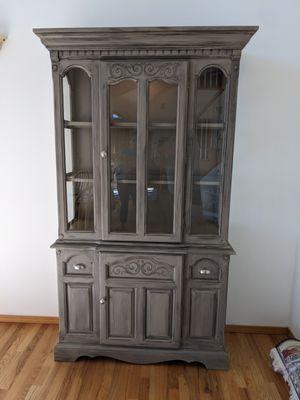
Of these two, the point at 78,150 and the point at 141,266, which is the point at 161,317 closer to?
the point at 141,266

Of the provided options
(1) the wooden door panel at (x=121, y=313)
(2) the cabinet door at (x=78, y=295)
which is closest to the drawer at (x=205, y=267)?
(1) the wooden door panel at (x=121, y=313)

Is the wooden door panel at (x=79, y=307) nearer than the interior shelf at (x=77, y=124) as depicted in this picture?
No


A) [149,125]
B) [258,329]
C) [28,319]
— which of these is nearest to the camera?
[149,125]

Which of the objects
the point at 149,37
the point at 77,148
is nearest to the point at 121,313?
the point at 77,148

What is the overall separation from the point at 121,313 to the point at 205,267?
61 cm

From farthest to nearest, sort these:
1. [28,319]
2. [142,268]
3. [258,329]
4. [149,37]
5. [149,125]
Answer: [28,319] < [258,329] < [142,268] < [149,125] < [149,37]

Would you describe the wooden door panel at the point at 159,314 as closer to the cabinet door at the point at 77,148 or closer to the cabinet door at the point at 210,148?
the cabinet door at the point at 210,148

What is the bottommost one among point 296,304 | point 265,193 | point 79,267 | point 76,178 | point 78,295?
point 296,304

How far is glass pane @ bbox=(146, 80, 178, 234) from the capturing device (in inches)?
71.5

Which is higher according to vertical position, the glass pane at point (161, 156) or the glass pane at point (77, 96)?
the glass pane at point (77, 96)

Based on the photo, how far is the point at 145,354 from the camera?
2.03 metres

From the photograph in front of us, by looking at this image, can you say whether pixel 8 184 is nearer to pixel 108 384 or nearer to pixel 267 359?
pixel 108 384

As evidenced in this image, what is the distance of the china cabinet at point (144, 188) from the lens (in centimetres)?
176

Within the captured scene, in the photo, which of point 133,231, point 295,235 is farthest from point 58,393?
point 295,235
